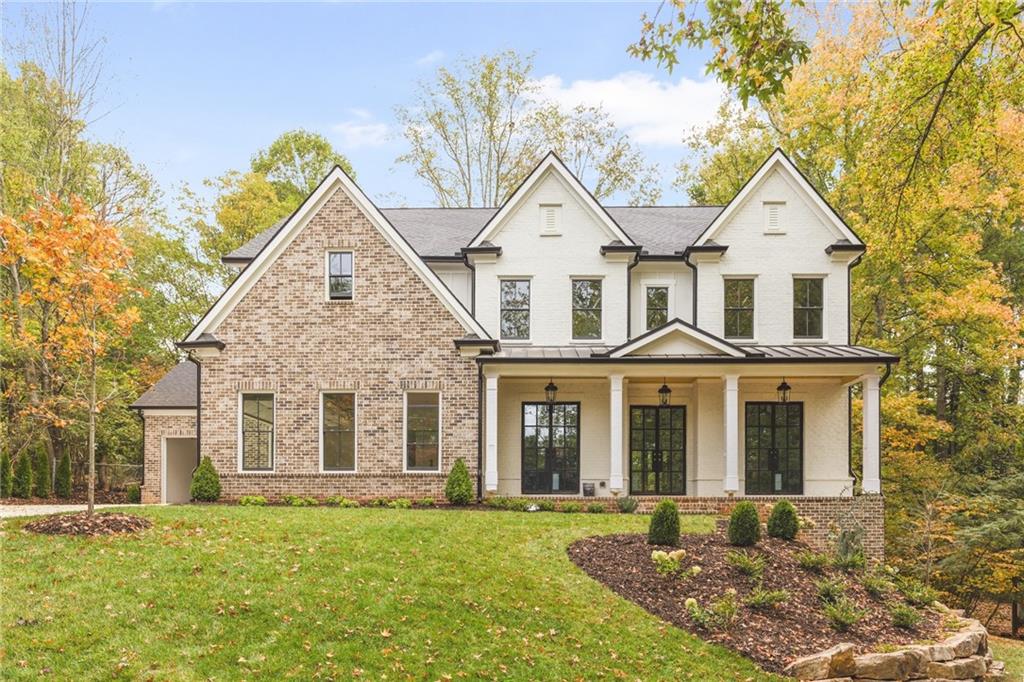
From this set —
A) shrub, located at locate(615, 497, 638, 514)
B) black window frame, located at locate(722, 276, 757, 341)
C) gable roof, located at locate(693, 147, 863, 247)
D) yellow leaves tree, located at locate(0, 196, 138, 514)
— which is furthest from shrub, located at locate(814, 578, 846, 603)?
yellow leaves tree, located at locate(0, 196, 138, 514)

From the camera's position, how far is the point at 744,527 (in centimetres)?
1231

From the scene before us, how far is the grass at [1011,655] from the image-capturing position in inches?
465

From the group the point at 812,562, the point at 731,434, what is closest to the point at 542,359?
the point at 731,434

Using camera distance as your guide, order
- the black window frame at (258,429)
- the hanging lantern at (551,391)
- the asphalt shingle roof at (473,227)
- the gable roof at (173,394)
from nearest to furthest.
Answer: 1. the black window frame at (258,429)
2. the hanging lantern at (551,391)
3. the asphalt shingle roof at (473,227)
4. the gable roof at (173,394)

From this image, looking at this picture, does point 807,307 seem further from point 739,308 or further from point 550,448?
point 550,448

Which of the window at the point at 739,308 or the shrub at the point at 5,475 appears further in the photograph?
the shrub at the point at 5,475

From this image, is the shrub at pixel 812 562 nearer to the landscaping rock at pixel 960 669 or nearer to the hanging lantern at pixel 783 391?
the landscaping rock at pixel 960 669

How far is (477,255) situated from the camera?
18703mm

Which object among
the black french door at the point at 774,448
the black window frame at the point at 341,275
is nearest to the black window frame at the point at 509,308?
the black window frame at the point at 341,275

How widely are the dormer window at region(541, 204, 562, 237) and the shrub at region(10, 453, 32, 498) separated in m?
16.3

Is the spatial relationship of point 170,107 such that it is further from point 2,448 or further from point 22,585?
point 22,585

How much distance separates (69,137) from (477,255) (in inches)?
622

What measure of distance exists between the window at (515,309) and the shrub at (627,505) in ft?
16.4

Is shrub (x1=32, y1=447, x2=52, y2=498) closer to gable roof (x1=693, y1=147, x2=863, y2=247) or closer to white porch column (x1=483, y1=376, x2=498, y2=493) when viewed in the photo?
white porch column (x1=483, y1=376, x2=498, y2=493)
